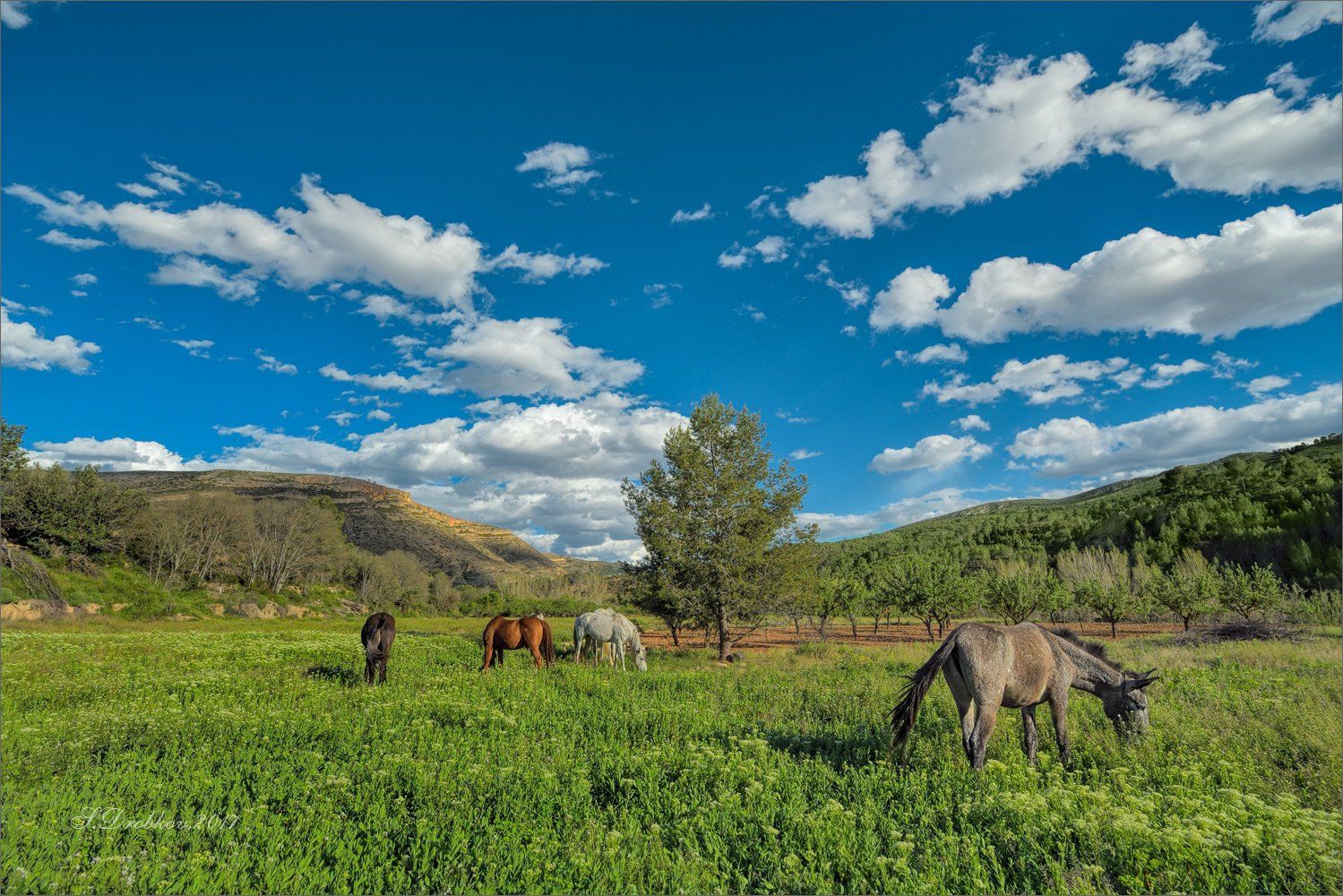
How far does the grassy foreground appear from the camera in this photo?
442 cm

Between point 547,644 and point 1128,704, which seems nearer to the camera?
point 1128,704

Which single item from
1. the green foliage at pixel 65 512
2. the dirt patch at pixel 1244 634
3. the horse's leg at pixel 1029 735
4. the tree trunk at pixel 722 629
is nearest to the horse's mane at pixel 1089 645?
the horse's leg at pixel 1029 735

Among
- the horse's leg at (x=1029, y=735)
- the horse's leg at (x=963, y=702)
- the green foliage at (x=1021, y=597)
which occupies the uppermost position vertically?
the horse's leg at (x=963, y=702)

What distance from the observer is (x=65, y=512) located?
50.3 m

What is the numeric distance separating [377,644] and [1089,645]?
15.2 meters

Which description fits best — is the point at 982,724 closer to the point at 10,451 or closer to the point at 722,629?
the point at 722,629

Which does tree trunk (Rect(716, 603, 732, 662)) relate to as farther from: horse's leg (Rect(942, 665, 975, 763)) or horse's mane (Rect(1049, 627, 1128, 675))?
horse's leg (Rect(942, 665, 975, 763))

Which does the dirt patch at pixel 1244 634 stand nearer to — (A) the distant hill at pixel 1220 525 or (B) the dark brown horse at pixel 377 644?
(B) the dark brown horse at pixel 377 644

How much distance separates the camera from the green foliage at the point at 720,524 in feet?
80.1

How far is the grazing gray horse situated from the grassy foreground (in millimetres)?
458

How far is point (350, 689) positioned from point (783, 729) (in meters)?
9.62

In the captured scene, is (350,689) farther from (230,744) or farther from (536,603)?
(536,603)

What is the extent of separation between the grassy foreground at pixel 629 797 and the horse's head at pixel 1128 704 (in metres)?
0.42

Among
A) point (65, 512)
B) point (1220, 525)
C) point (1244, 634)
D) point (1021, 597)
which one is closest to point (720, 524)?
point (1244, 634)
